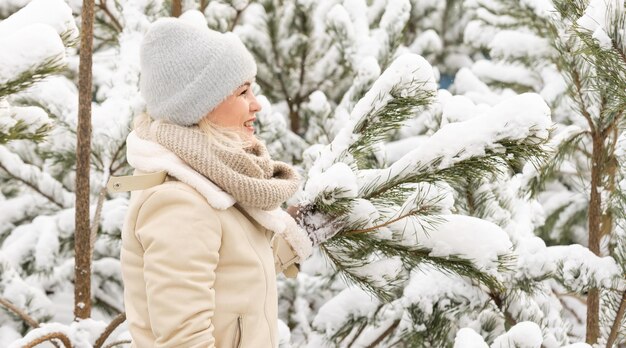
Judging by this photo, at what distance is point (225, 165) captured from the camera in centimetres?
156

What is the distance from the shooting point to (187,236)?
1.49 metres

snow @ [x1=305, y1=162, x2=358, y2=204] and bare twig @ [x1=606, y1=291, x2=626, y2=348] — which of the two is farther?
bare twig @ [x1=606, y1=291, x2=626, y2=348]

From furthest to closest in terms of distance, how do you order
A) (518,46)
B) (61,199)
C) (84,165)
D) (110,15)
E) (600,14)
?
(518,46)
(61,199)
(110,15)
(84,165)
(600,14)

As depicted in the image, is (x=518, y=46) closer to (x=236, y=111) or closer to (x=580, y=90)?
(x=580, y=90)

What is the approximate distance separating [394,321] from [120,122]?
116 cm

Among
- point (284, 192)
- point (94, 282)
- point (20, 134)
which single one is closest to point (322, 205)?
point (284, 192)

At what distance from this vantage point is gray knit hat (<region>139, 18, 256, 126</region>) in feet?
5.25

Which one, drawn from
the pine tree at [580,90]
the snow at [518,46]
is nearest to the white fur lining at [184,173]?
the pine tree at [580,90]

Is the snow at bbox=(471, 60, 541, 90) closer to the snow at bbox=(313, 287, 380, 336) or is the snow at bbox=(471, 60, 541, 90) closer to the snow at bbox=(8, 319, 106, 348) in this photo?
the snow at bbox=(313, 287, 380, 336)

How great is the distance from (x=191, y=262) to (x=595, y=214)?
1.37 meters

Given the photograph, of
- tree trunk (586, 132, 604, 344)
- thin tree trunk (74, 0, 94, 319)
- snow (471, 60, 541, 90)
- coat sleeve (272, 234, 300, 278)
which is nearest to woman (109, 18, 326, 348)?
coat sleeve (272, 234, 300, 278)

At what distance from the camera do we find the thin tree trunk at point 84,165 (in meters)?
1.91

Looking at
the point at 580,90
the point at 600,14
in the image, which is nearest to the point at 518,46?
the point at 580,90

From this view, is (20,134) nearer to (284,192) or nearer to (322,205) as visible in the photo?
(284,192)
